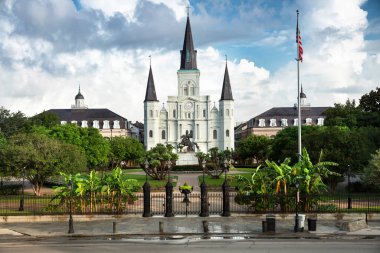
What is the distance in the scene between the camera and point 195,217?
26312 millimetres

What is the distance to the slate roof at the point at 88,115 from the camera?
429 ft

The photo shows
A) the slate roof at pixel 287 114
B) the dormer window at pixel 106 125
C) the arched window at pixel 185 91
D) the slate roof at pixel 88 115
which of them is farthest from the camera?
the slate roof at pixel 88 115

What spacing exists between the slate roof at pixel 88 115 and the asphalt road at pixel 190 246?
369ft

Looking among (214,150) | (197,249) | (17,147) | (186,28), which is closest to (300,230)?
(197,249)

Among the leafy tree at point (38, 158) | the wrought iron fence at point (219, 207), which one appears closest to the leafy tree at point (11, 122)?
the leafy tree at point (38, 158)

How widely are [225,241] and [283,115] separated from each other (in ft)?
376

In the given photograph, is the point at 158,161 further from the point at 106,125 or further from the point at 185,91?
the point at 106,125

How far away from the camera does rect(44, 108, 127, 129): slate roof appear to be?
131 meters

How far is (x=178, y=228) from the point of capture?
2294cm

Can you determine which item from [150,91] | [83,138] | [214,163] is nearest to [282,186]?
[214,163]

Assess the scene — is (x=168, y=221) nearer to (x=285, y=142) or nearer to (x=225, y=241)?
(x=225, y=241)

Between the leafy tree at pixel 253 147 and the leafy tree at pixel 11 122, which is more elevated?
the leafy tree at pixel 11 122

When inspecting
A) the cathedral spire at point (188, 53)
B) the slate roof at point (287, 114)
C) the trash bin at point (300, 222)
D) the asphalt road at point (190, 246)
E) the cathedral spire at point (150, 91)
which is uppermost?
the cathedral spire at point (188, 53)

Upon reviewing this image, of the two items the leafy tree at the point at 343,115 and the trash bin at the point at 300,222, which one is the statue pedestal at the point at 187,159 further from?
the trash bin at the point at 300,222
